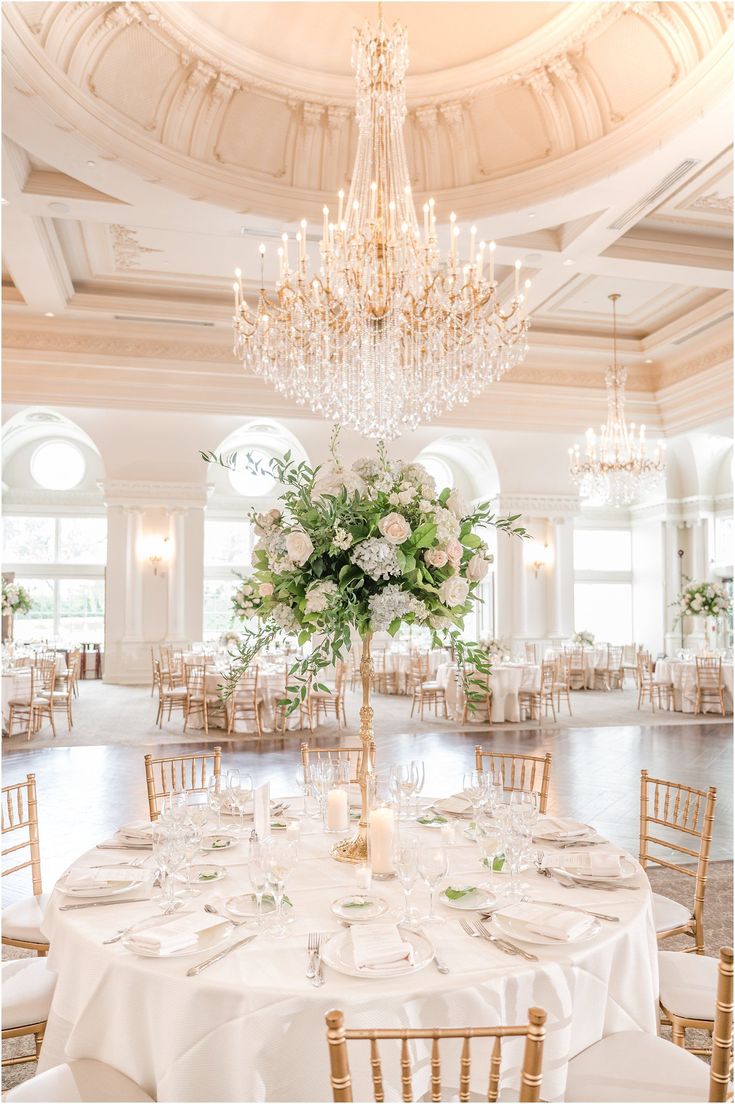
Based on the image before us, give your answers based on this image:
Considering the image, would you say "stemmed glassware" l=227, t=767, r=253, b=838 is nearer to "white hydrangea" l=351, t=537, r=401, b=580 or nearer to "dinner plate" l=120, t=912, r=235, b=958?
"dinner plate" l=120, t=912, r=235, b=958

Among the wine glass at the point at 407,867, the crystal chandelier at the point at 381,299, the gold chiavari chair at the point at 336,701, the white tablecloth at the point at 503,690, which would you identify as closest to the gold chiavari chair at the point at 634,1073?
the wine glass at the point at 407,867

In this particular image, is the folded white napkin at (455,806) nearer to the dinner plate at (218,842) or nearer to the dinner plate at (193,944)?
the dinner plate at (218,842)

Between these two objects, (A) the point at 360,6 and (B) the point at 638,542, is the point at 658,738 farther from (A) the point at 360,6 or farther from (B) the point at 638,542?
(B) the point at 638,542

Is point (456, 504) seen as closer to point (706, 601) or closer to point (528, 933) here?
point (528, 933)

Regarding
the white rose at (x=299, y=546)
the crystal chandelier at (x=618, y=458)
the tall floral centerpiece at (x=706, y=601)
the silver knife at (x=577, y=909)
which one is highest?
the crystal chandelier at (x=618, y=458)

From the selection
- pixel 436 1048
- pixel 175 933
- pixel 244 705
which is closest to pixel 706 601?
pixel 244 705

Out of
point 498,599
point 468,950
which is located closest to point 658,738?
point 498,599

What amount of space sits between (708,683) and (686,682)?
1.02ft

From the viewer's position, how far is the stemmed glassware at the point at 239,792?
3.00 meters

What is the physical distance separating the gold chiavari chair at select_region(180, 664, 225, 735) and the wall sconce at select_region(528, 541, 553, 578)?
7.56 meters

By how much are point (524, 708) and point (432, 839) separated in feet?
29.6

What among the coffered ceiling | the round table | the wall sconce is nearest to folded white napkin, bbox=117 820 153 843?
the round table

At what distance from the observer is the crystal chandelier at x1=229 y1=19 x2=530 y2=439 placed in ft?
18.6

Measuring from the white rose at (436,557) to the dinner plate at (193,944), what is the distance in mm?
1222
